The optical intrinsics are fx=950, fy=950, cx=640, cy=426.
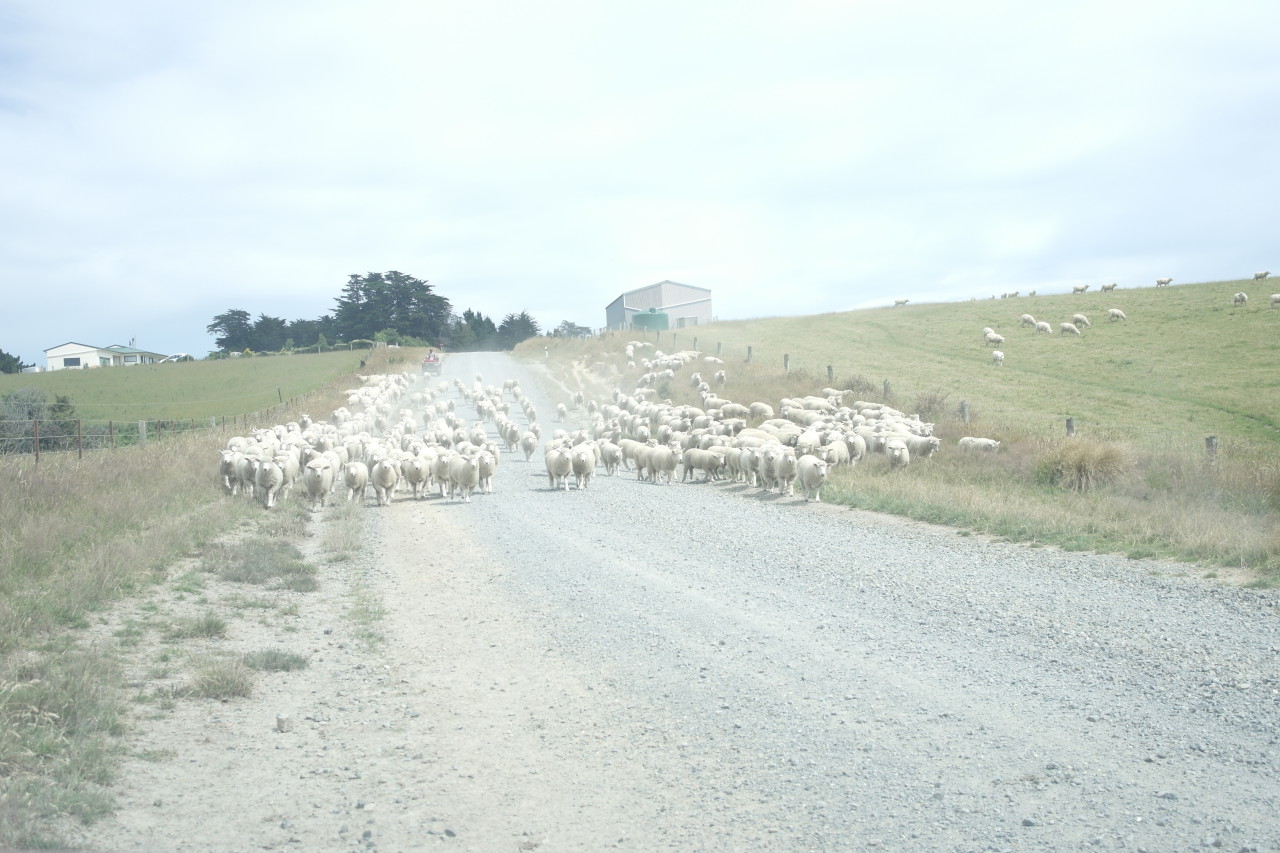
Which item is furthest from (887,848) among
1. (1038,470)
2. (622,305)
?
(622,305)

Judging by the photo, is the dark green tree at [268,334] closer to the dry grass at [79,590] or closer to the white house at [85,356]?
the white house at [85,356]

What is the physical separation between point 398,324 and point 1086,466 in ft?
346

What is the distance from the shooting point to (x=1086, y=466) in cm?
1723

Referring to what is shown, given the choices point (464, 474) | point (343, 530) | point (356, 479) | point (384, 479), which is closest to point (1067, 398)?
point (464, 474)

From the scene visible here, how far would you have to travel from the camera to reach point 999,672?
745cm

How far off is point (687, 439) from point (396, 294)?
98626 millimetres

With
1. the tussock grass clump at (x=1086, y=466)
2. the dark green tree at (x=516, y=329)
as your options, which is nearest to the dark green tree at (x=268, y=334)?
the dark green tree at (x=516, y=329)

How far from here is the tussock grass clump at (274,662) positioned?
8.08 metres

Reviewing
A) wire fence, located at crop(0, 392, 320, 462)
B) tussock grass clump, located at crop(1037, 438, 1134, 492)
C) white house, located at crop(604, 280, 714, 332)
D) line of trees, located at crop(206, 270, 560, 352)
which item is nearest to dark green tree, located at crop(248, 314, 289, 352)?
line of trees, located at crop(206, 270, 560, 352)

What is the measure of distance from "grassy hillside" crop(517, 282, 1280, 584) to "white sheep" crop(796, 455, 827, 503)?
0.27m

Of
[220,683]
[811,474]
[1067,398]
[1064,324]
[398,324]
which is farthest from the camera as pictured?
[398,324]

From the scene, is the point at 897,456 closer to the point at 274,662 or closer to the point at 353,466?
the point at 353,466

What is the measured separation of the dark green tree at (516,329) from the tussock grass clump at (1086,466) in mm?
108375

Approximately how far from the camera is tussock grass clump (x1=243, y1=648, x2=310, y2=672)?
8.08m
